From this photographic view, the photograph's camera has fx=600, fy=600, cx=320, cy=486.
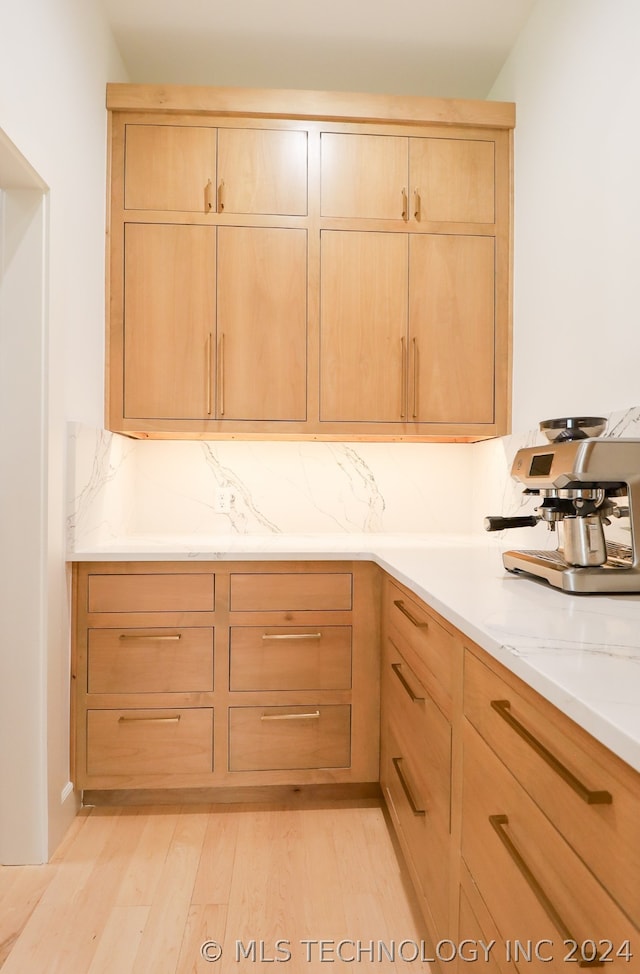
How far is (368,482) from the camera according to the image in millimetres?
2855

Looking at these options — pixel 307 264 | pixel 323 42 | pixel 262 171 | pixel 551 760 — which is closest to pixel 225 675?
pixel 551 760

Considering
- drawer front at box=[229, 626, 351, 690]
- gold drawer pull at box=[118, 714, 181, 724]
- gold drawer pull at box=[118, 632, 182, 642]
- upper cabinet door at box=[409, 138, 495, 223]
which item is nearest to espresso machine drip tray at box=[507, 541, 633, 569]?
drawer front at box=[229, 626, 351, 690]

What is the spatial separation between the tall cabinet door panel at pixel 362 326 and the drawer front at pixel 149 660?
1052 millimetres

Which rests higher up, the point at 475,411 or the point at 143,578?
the point at 475,411

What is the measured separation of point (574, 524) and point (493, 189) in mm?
1788

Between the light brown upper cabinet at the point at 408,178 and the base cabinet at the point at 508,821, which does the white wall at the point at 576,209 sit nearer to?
the light brown upper cabinet at the point at 408,178

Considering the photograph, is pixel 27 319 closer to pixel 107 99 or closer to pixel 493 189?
pixel 107 99

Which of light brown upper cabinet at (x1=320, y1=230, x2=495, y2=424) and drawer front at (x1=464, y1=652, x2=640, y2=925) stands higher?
light brown upper cabinet at (x1=320, y1=230, x2=495, y2=424)

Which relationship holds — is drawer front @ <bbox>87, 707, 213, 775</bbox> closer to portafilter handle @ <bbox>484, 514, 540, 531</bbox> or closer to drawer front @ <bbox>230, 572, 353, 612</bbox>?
drawer front @ <bbox>230, 572, 353, 612</bbox>

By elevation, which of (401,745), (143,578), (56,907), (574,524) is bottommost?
(56,907)

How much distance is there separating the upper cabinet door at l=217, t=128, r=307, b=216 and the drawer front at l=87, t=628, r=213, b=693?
171cm

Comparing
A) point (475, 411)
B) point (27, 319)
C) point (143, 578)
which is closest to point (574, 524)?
point (475, 411)

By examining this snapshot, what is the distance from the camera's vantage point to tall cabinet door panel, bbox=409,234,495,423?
253cm

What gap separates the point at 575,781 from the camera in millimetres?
736
